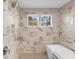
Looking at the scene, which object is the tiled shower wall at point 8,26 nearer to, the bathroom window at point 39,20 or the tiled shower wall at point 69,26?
the tiled shower wall at point 69,26

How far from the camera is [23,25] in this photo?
557 centimetres

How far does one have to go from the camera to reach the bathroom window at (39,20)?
565 centimetres

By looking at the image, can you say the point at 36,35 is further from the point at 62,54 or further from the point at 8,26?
the point at 8,26

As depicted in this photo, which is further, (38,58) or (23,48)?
(23,48)

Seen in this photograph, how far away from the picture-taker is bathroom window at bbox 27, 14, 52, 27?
565 cm

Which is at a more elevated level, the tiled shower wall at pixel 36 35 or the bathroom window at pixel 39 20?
the bathroom window at pixel 39 20

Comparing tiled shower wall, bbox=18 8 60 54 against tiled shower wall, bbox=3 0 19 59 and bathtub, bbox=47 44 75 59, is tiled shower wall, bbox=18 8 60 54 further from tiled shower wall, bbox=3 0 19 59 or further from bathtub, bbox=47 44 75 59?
tiled shower wall, bbox=3 0 19 59

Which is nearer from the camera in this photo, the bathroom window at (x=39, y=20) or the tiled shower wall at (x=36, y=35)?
the tiled shower wall at (x=36, y=35)

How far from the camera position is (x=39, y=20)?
18.7ft

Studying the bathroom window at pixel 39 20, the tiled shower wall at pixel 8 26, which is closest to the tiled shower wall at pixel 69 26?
the bathroom window at pixel 39 20
